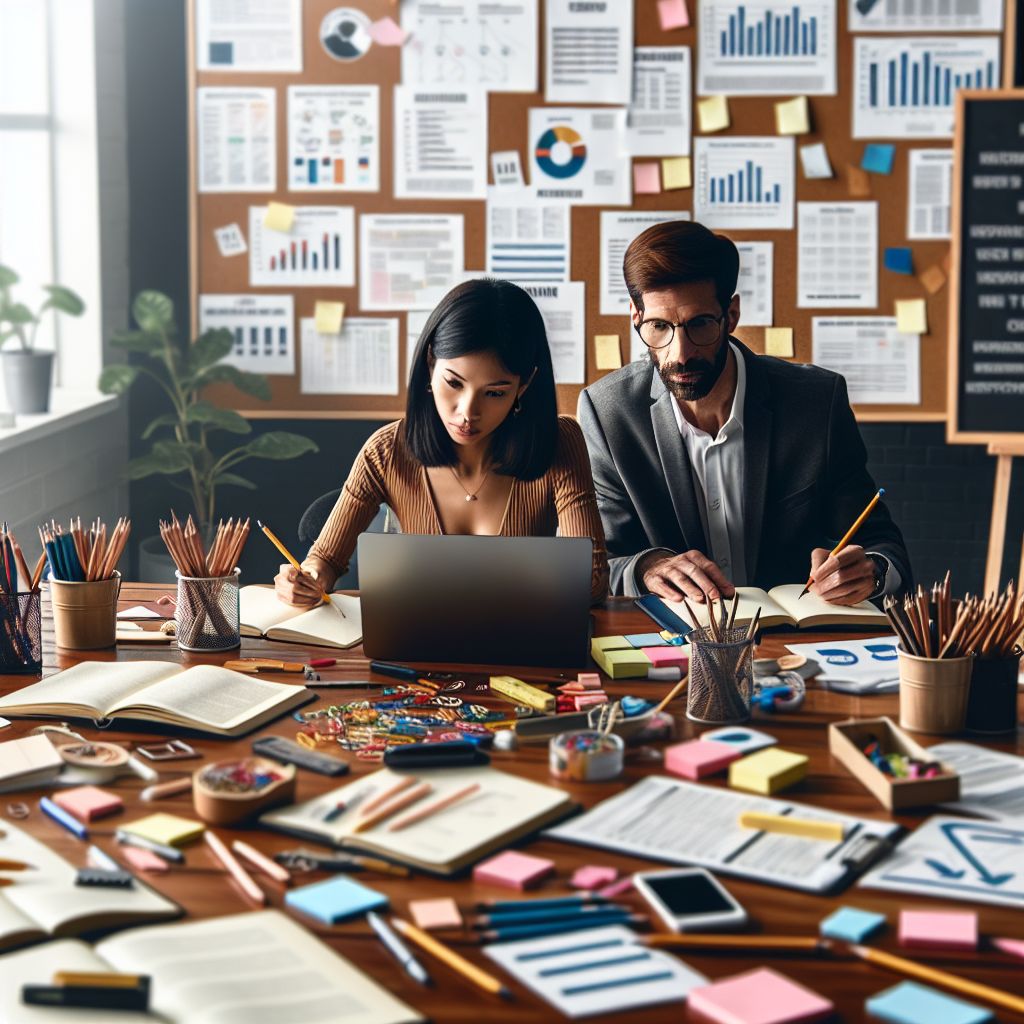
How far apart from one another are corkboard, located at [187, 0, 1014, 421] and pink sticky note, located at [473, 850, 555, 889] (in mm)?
3114

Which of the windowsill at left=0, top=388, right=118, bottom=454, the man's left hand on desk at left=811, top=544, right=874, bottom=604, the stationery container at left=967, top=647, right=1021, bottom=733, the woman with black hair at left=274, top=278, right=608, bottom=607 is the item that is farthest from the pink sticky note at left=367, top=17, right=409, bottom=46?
the stationery container at left=967, top=647, right=1021, bottom=733

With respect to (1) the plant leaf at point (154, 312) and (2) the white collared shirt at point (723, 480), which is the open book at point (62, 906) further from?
(1) the plant leaf at point (154, 312)

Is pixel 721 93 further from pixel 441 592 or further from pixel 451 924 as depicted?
pixel 451 924

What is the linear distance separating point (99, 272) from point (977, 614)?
3.26m

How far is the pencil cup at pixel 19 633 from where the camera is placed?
186 centimetres

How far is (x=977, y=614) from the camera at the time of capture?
168cm

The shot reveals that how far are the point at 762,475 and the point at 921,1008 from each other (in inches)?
67.9

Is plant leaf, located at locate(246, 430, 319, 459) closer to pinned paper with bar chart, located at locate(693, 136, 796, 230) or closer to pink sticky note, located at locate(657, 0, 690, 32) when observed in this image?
pinned paper with bar chart, located at locate(693, 136, 796, 230)

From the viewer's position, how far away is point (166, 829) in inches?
52.1

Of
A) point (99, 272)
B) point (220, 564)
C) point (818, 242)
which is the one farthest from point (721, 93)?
point (220, 564)

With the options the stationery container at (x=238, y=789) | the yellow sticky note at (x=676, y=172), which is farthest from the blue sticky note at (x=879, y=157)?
the stationery container at (x=238, y=789)

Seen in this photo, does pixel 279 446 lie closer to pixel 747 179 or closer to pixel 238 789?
pixel 747 179

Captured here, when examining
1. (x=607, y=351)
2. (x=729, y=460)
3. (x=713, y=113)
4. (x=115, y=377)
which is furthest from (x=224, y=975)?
(x=713, y=113)

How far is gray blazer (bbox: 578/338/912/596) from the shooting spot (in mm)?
2686
